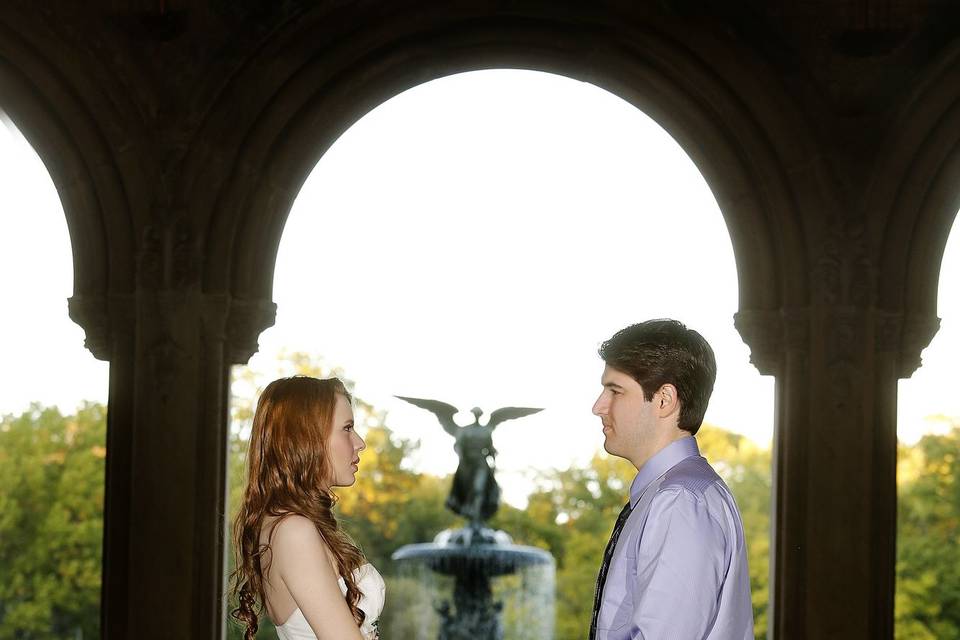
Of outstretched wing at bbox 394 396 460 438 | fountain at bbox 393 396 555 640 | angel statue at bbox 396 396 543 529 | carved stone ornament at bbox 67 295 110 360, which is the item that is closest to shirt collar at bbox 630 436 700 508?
carved stone ornament at bbox 67 295 110 360

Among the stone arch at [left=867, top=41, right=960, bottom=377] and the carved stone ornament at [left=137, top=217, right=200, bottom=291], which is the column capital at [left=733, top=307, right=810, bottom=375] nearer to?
the stone arch at [left=867, top=41, right=960, bottom=377]

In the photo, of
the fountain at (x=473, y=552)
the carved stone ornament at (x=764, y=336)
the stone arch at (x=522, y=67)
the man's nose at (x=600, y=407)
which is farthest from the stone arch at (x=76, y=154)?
the man's nose at (x=600, y=407)

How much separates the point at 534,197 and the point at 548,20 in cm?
1351

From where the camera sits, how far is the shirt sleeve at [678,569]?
6.57 ft

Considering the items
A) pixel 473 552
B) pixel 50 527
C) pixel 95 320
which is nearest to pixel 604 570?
pixel 95 320

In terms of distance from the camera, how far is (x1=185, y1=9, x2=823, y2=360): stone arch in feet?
19.8

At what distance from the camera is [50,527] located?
16.3 m

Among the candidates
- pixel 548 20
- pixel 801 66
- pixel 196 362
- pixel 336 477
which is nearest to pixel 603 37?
pixel 548 20

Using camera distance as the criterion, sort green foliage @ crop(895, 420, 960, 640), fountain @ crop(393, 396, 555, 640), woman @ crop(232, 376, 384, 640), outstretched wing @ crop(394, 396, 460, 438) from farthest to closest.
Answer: green foliage @ crop(895, 420, 960, 640)
fountain @ crop(393, 396, 555, 640)
outstretched wing @ crop(394, 396, 460, 438)
woman @ crop(232, 376, 384, 640)

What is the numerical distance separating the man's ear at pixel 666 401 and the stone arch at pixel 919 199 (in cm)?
411

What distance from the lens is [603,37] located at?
6.26 metres

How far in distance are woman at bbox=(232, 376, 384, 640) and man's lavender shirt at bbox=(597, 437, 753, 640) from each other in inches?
17.1

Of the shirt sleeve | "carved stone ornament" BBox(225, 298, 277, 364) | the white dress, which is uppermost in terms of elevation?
"carved stone ornament" BBox(225, 298, 277, 364)

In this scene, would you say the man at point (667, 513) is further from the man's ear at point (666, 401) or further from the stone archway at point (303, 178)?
the stone archway at point (303, 178)
